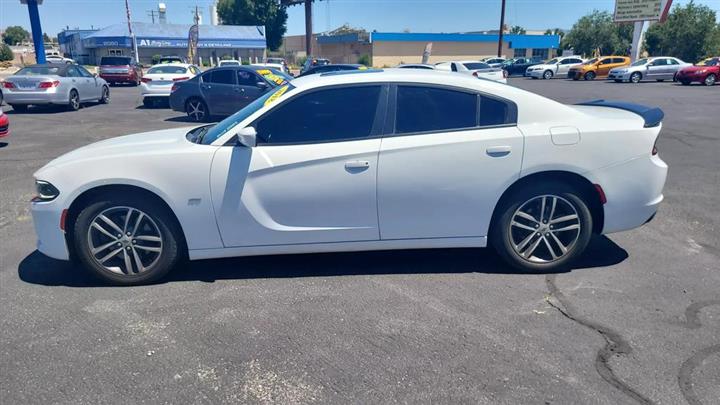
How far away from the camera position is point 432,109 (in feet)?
13.7

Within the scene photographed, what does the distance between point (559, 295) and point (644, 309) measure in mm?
567

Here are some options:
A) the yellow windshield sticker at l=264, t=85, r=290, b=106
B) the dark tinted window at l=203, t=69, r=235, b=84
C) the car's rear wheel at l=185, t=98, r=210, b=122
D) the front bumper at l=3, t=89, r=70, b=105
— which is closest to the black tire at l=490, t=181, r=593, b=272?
the yellow windshield sticker at l=264, t=85, r=290, b=106

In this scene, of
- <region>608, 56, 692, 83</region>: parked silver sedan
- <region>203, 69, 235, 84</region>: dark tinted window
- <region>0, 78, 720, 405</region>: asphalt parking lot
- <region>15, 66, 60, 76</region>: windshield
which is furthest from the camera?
<region>608, 56, 692, 83</region>: parked silver sedan

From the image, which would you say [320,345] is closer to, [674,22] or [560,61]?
[560,61]

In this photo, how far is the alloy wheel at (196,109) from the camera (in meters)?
14.7

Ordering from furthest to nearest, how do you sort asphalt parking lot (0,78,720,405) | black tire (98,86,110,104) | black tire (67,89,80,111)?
1. black tire (98,86,110,104)
2. black tire (67,89,80,111)
3. asphalt parking lot (0,78,720,405)

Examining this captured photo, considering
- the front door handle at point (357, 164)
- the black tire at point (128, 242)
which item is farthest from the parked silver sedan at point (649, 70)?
the black tire at point (128, 242)

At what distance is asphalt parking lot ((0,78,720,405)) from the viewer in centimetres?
290

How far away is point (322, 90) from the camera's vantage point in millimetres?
4191

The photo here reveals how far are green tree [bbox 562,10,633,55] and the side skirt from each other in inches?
2461

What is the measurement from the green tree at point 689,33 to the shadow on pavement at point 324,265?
5366 cm

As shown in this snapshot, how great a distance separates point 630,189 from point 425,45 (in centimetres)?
7454

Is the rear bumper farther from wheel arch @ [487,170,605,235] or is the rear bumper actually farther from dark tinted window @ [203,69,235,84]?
dark tinted window @ [203,69,235,84]

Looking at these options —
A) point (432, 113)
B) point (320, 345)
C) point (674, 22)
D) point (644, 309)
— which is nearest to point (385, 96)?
point (432, 113)
